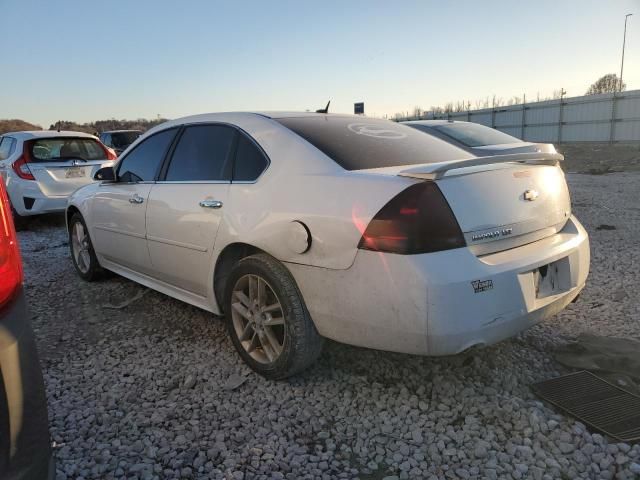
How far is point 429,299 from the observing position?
2.34 metres

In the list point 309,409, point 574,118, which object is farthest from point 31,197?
point 574,118

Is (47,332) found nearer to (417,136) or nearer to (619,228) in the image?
(417,136)

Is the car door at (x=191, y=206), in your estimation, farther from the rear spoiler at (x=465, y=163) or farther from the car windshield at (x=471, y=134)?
the car windshield at (x=471, y=134)

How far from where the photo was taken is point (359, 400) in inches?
113

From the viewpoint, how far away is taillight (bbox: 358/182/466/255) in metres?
2.40

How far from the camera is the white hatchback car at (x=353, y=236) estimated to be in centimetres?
242

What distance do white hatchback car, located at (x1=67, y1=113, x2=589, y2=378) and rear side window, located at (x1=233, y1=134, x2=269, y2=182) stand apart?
0.01m

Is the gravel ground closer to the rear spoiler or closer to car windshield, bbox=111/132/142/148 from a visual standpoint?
the rear spoiler

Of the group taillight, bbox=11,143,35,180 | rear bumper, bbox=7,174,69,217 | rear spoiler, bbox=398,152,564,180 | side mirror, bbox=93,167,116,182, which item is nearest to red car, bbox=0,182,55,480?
rear spoiler, bbox=398,152,564,180

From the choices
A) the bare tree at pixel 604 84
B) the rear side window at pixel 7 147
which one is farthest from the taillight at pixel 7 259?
the bare tree at pixel 604 84

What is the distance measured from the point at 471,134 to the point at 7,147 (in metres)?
7.81

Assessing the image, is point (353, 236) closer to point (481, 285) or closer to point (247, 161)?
point (481, 285)

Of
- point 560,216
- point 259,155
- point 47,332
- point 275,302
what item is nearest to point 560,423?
point 560,216

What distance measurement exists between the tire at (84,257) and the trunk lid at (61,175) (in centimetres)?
292
